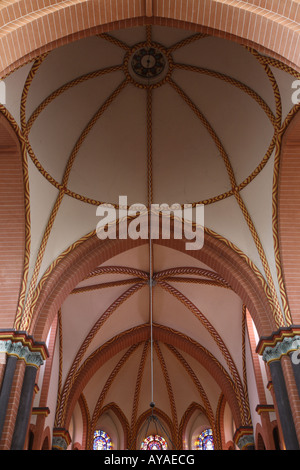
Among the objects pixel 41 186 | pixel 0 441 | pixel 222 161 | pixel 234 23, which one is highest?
pixel 222 161

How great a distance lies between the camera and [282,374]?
8.33m

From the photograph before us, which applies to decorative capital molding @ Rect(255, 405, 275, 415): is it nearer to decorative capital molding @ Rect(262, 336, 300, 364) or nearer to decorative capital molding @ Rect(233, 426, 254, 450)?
decorative capital molding @ Rect(233, 426, 254, 450)

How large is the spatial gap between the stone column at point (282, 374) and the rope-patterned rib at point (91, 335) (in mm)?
5241

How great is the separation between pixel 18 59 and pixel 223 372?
10677 mm

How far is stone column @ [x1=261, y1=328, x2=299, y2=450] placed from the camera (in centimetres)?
777

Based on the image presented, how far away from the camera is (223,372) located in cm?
1338

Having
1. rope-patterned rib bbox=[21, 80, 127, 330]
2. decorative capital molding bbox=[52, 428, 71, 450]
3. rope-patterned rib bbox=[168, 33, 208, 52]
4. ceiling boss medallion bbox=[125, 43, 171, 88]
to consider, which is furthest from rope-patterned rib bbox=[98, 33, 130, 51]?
decorative capital molding bbox=[52, 428, 71, 450]

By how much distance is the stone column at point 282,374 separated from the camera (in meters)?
7.77

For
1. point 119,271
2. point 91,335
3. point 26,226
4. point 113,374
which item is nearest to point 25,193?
point 26,226

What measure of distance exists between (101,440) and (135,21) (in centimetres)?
1404

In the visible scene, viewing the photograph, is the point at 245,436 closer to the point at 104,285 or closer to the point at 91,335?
the point at 91,335

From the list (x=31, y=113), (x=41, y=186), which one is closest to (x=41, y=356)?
(x=41, y=186)

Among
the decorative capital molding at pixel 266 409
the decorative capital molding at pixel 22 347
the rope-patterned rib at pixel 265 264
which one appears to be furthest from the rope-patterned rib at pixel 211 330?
the decorative capital molding at pixel 22 347

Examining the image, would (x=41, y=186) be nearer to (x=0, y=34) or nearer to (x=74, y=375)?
(x=0, y=34)
